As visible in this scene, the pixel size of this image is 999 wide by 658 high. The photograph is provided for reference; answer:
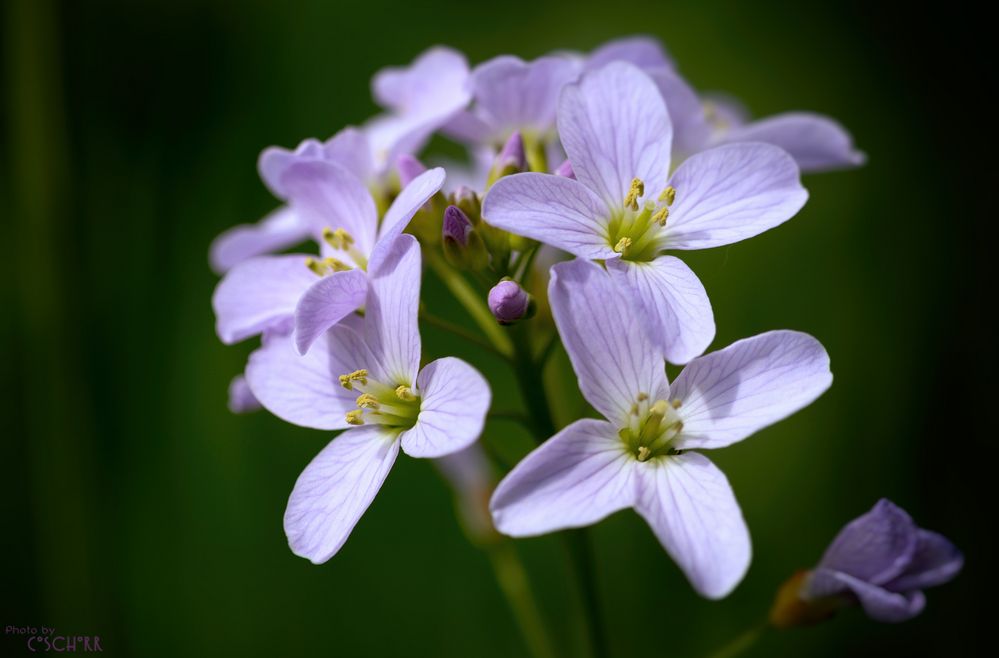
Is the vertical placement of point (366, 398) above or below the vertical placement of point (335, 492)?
above

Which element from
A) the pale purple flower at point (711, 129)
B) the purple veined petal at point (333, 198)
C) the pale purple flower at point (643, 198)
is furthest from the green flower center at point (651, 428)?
the pale purple flower at point (711, 129)

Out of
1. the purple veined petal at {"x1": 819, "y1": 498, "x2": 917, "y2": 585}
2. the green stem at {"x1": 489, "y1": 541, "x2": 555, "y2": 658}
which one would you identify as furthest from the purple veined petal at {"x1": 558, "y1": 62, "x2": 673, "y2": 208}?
the green stem at {"x1": 489, "y1": 541, "x2": 555, "y2": 658}

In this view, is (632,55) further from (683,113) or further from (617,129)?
(617,129)

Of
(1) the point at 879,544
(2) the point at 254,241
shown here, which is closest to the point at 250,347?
(2) the point at 254,241

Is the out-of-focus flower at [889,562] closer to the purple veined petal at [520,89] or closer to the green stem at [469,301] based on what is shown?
the green stem at [469,301]

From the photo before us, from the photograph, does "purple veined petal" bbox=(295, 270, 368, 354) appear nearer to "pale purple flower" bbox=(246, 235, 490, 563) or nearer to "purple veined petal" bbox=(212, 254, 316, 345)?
"pale purple flower" bbox=(246, 235, 490, 563)

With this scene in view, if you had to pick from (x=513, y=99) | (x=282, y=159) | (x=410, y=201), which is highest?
(x=513, y=99)
